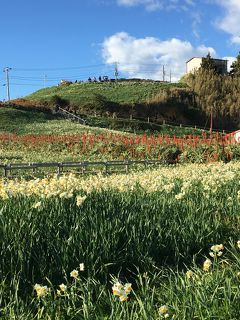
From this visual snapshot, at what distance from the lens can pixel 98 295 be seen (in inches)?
148

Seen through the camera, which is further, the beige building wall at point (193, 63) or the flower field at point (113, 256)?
the beige building wall at point (193, 63)

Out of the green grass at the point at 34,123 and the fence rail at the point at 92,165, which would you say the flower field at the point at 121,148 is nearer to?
the fence rail at the point at 92,165

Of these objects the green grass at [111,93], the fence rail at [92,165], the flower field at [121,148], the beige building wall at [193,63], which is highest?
the beige building wall at [193,63]

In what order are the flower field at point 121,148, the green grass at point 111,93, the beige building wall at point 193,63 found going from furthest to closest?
the beige building wall at point 193,63 < the green grass at point 111,93 < the flower field at point 121,148

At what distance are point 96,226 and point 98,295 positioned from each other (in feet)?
2.93

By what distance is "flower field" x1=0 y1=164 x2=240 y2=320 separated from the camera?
3.24m

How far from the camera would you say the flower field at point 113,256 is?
10.6 ft

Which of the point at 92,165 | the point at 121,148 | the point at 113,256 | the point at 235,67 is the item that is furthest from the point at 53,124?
the point at 235,67

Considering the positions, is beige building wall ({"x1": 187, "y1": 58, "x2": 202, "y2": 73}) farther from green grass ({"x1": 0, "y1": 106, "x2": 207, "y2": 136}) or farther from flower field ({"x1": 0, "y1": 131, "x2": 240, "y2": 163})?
flower field ({"x1": 0, "y1": 131, "x2": 240, "y2": 163})

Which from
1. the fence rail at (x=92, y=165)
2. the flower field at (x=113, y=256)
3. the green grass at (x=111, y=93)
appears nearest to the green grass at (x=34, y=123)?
the green grass at (x=111, y=93)

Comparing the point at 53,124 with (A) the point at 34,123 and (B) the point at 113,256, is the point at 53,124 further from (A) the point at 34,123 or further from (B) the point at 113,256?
(B) the point at 113,256

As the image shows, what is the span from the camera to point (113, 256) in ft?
14.6

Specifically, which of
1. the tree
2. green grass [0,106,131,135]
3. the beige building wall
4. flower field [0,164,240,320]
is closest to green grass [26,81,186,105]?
green grass [0,106,131,135]

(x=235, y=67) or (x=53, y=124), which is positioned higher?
(x=235, y=67)
